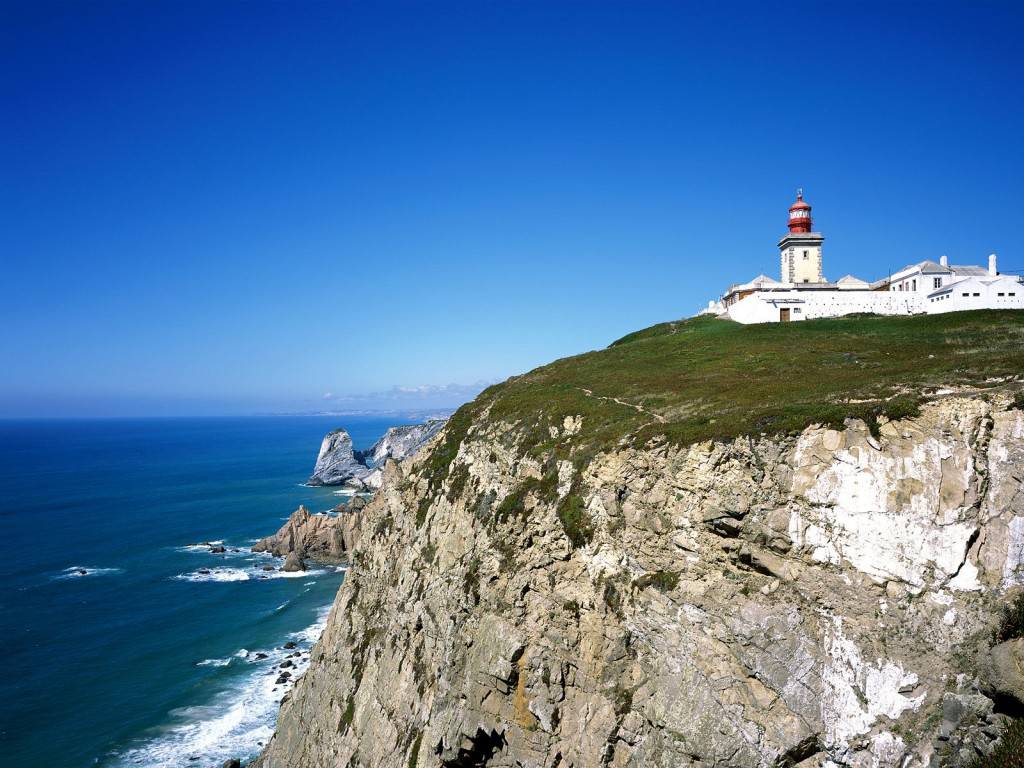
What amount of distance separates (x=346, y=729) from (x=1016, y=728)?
2545 centimetres

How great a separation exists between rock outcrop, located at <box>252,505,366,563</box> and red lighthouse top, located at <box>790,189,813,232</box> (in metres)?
54.6

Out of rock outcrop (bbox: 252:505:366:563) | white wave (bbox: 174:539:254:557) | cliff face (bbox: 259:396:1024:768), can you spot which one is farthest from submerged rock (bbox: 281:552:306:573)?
cliff face (bbox: 259:396:1024:768)

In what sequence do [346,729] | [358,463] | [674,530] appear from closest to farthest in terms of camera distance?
[674,530], [346,729], [358,463]

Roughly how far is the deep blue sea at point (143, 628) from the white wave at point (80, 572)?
18 centimetres

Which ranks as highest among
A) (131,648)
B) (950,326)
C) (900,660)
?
(950,326)

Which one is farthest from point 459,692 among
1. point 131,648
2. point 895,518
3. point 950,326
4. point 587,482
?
point 131,648

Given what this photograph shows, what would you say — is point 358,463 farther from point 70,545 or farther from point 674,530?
point 674,530

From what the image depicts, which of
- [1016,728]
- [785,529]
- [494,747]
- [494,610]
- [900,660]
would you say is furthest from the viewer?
[494,610]

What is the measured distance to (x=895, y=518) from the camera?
17266 mm

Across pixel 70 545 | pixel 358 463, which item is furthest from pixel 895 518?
pixel 358 463

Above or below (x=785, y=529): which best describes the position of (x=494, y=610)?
below

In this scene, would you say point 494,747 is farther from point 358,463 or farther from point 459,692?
point 358,463

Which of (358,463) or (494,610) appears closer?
(494,610)

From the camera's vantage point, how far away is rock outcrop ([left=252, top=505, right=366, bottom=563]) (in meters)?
72.6
